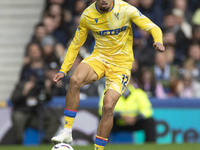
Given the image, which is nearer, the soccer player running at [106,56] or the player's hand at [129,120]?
the soccer player running at [106,56]

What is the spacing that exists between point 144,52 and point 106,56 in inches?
162

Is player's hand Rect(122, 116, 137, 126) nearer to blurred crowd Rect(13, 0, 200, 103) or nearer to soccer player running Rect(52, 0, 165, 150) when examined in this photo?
blurred crowd Rect(13, 0, 200, 103)

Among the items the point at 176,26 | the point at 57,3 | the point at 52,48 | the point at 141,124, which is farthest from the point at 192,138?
the point at 57,3

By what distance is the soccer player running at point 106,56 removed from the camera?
291 inches

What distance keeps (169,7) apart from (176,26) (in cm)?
68

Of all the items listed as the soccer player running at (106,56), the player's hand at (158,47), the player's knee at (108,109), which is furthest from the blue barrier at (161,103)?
the player's hand at (158,47)

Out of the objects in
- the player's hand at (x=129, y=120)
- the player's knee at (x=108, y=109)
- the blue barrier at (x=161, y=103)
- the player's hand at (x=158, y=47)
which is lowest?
the player's hand at (x=129, y=120)

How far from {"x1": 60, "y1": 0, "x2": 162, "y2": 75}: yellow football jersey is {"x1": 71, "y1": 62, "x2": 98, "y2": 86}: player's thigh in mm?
312

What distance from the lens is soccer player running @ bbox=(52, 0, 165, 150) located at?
739cm

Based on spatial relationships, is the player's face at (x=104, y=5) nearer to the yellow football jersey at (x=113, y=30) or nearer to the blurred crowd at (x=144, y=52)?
the yellow football jersey at (x=113, y=30)

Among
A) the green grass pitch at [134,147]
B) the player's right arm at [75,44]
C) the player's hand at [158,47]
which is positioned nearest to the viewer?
the player's hand at [158,47]

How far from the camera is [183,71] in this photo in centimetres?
1170

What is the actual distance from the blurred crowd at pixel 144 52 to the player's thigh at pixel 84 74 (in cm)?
332

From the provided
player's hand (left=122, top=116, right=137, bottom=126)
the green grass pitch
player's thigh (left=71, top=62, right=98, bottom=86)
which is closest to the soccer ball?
player's thigh (left=71, top=62, right=98, bottom=86)
